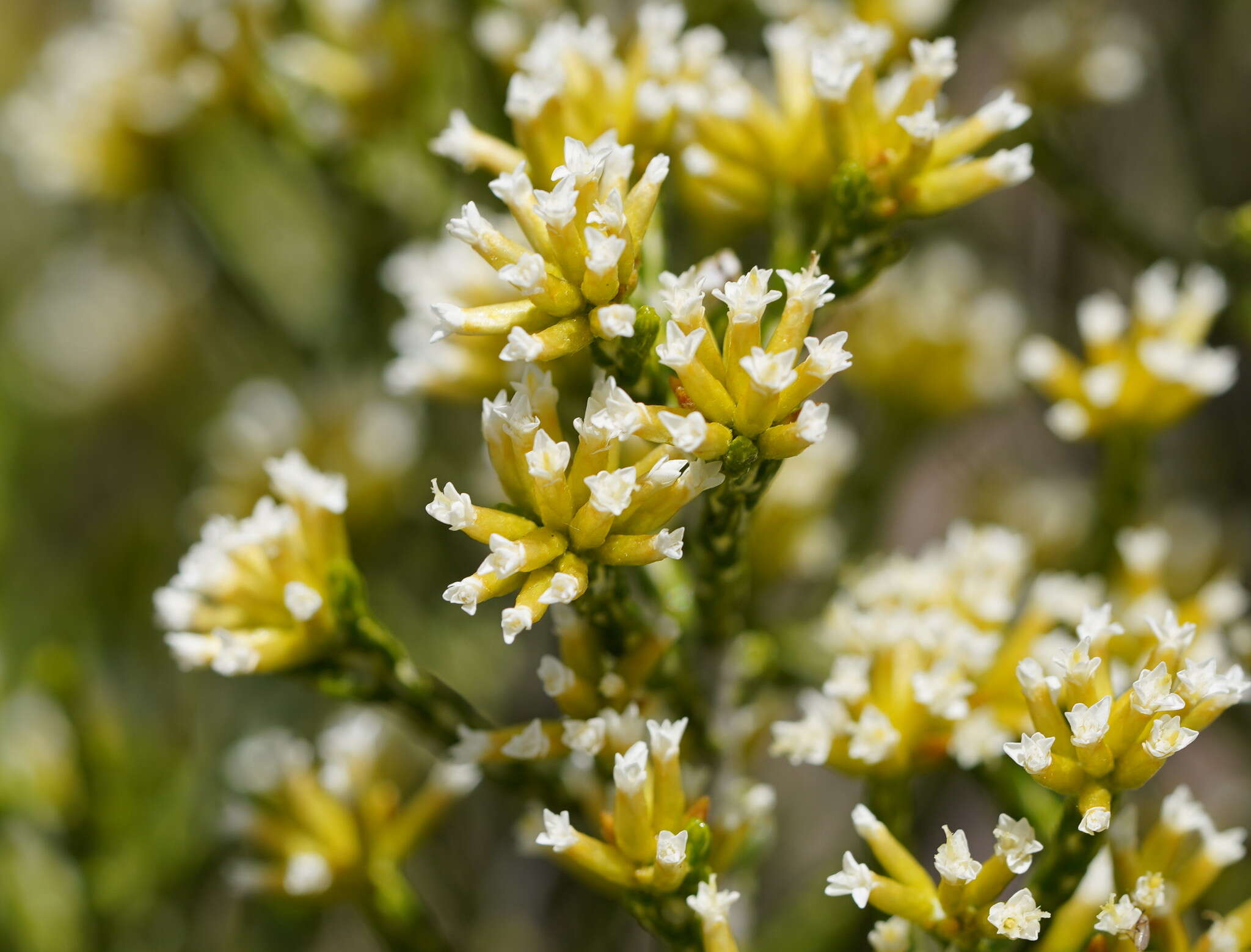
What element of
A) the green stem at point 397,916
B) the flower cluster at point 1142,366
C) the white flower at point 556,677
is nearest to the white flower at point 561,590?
the white flower at point 556,677

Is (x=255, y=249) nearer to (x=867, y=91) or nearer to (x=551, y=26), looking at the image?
(x=551, y=26)

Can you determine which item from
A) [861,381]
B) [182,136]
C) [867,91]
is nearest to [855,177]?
[867,91]

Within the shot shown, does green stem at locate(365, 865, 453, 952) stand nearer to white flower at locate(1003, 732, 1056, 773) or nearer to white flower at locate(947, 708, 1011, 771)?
white flower at locate(947, 708, 1011, 771)

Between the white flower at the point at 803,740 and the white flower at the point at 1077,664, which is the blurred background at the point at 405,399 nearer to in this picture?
the white flower at the point at 803,740

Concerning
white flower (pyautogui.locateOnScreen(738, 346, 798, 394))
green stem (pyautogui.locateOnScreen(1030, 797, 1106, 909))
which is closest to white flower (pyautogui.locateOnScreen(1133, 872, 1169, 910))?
green stem (pyautogui.locateOnScreen(1030, 797, 1106, 909))

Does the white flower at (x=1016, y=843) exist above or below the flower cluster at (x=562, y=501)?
below
